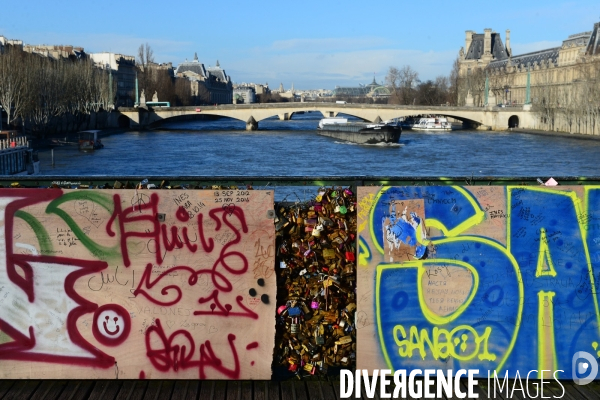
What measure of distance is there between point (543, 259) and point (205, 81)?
10844 centimetres

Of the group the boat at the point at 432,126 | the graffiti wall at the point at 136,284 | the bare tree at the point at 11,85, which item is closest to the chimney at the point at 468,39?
the boat at the point at 432,126

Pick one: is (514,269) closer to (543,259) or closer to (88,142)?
(543,259)

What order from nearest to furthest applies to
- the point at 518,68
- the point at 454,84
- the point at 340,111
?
1. the point at 340,111
2. the point at 518,68
3. the point at 454,84

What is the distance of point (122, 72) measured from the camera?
87625 mm

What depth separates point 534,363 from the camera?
3307mm

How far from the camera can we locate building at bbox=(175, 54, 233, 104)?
4023 inches

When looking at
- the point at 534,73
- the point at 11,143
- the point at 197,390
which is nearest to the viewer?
the point at 197,390

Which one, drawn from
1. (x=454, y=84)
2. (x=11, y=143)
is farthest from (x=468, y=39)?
(x=11, y=143)

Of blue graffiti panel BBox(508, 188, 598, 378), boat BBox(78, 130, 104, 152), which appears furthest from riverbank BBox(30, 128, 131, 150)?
blue graffiti panel BBox(508, 188, 598, 378)

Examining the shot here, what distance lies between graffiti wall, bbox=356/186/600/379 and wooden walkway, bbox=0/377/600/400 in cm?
12

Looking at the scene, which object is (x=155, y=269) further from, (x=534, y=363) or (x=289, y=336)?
(x=534, y=363)

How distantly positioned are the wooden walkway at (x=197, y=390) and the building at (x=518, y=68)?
4930 cm

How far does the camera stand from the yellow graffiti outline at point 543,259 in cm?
328

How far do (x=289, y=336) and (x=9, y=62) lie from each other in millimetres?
35661
